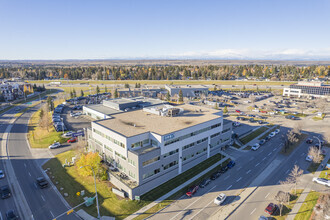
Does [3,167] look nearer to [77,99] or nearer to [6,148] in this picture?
[6,148]

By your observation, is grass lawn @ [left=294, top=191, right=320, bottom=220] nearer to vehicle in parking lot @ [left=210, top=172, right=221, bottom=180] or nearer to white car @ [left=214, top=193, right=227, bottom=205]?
white car @ [left=214, top=193, right=227, bottom=205]

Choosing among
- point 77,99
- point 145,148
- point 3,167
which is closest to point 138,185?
point 145,148

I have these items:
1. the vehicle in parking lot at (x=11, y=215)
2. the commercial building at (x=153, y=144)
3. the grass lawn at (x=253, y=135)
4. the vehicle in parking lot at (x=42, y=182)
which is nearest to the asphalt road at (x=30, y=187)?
the vehicle in parking lot at (x=42, y=182)

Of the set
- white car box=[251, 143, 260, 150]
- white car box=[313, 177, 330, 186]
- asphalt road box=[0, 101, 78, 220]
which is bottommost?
asphalt road box=[0, 101, 78, 220]

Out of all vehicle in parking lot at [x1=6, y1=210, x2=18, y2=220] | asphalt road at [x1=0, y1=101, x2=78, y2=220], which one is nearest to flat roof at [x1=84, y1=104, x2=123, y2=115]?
asphalt road at [x1=0, y1=101, x2=78, y2=220]

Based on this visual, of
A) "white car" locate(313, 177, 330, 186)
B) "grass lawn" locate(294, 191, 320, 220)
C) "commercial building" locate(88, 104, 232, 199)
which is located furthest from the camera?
"white car" locate(313, 177, 330, 186)

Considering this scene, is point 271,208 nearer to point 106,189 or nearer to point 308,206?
point 308,206

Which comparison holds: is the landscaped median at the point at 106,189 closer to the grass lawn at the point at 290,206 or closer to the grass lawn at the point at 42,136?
the grass lawn at the point at 42,136

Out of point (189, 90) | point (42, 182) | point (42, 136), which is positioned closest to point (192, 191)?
point (42, 182)
